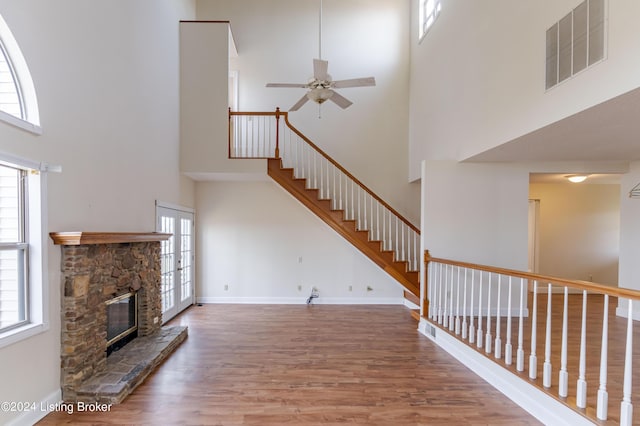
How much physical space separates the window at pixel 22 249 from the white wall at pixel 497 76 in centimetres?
476

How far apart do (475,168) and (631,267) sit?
3304 millimetres

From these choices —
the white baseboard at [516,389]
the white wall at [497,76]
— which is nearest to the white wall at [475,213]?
the white wall at [497,76]

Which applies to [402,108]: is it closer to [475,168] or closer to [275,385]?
[475,168]

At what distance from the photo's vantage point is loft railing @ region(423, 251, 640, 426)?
2.32 m

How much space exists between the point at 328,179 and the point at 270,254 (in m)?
2.04

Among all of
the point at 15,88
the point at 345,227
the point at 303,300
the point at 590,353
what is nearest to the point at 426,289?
the point at 345,227

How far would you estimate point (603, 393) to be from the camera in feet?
7.47

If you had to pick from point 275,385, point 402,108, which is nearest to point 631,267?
point 402,108

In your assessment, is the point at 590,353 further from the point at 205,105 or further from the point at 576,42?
the point at 205,105

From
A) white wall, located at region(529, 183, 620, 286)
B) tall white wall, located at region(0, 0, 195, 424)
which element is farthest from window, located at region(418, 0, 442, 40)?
tall white wall, located at region(0, 0, 195, 424)

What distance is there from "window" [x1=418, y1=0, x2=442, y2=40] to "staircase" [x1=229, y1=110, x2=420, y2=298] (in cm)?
324

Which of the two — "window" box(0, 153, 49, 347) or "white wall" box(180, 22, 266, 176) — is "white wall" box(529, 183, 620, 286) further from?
"window" box(0, 153, 49, 347)

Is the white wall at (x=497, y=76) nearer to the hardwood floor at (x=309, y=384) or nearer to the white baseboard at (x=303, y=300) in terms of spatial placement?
the white baseboard at (x=303, y=300)

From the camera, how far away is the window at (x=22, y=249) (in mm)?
2461
